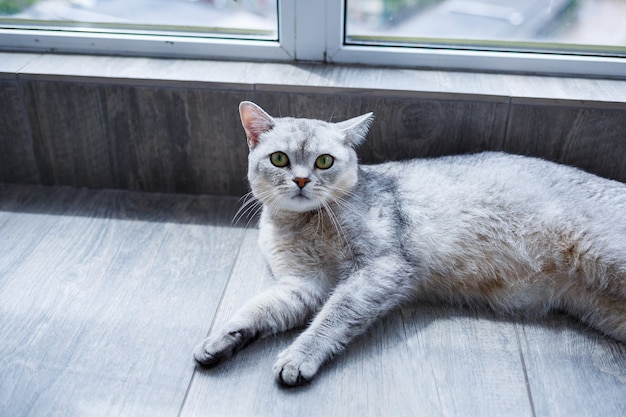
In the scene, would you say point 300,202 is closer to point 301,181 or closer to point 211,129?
point 301,181

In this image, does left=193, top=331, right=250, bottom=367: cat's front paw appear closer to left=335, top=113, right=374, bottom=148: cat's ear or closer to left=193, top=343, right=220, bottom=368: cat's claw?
left=193, top=343, right=220, bottom=368: cat's claw

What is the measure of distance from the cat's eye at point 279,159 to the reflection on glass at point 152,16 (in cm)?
63

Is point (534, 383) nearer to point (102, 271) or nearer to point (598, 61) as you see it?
point (598, 61)

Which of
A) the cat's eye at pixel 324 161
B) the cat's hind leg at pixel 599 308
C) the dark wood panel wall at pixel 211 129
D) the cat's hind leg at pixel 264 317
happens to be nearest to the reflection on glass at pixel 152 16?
the dark wood panel wall at pixel 211 129

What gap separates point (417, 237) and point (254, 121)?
551 millimetres

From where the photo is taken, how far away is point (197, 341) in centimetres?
163

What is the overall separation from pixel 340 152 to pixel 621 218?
749 millimetres

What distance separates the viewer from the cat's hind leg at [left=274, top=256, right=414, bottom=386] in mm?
1507

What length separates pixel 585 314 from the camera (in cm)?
167

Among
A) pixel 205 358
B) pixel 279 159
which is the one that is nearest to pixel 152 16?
pixel 279 159

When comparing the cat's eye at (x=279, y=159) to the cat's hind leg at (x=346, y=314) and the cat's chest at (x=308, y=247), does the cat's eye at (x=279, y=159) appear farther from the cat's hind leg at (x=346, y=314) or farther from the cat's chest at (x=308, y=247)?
the cat's hind leg at (x=346, y=314)

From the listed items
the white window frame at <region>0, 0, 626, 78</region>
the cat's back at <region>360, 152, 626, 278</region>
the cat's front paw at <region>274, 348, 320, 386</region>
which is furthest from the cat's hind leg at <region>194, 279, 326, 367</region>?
the white window frame at <region>0, 0, 626, 78</region>

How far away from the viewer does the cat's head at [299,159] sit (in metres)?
1.68

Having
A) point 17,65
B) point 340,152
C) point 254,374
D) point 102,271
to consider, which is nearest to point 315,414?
point 254,374
